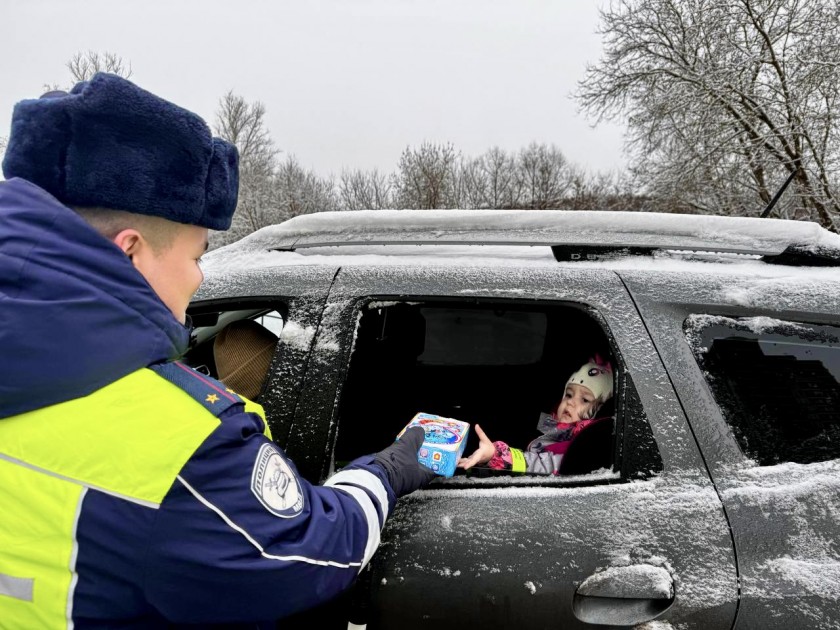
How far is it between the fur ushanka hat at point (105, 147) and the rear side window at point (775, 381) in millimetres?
1218

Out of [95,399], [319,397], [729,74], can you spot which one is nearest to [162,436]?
[95,399]

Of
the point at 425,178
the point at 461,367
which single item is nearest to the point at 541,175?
the point at 425,178

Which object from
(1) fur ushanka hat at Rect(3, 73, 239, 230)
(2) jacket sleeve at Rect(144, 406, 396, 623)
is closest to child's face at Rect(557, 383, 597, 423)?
(2) jacket sleeve at Rect(144, 406, 396, 623)

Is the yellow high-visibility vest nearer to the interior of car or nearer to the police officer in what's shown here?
the police officer

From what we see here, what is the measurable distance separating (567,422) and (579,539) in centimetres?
91

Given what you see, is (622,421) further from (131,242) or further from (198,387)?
(131,242)

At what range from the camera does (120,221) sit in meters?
0.88

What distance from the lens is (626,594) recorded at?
1132 millimetres

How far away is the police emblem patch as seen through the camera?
0.81m

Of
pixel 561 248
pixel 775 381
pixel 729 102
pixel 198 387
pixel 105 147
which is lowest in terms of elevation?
pixel 198 387

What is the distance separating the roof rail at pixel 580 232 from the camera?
1.57 m

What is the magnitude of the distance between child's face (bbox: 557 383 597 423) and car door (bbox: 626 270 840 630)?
72 cm

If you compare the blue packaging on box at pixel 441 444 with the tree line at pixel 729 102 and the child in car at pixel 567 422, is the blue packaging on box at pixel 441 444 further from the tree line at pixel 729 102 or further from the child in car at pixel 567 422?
the tree line at pixel 729 102

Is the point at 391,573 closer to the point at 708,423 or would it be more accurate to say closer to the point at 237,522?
the point at 237,522
